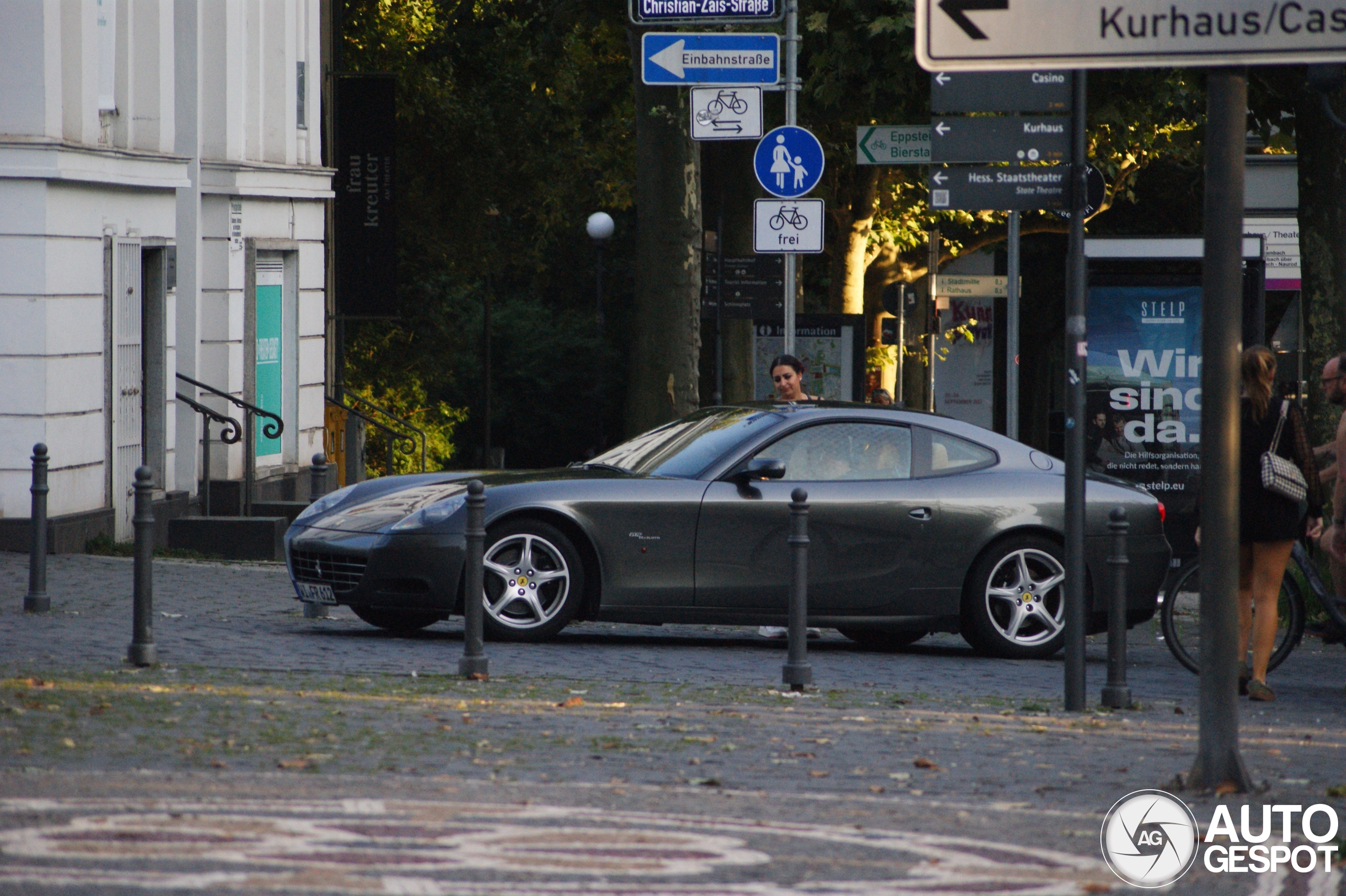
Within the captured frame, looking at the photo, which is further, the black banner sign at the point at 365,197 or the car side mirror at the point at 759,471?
the black banner sign at the point at 365,197

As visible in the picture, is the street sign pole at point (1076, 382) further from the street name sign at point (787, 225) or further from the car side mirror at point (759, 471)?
the street name sign at point (787, 225)

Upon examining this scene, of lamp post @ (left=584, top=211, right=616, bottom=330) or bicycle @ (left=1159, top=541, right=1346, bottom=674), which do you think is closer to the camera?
bicycle @ (left=1159, top=541, right=1346, bottom=674)

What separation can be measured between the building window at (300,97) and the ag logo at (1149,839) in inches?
779

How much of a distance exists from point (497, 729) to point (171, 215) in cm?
1284

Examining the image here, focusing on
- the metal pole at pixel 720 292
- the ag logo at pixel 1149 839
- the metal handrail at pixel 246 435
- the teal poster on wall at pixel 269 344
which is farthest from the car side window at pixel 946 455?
the teal poster on wall at pixel 269 344

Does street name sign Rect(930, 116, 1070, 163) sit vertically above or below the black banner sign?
below

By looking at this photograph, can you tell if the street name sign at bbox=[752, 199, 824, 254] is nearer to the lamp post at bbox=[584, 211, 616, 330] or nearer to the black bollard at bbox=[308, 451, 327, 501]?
the black bollard at bbox=[308, 451, 327, 501]

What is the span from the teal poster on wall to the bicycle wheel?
1401cm

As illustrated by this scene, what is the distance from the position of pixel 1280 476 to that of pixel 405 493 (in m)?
4.76

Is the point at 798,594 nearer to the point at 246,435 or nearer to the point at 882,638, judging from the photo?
the point at 882,638

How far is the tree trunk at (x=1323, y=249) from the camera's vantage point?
1479cm

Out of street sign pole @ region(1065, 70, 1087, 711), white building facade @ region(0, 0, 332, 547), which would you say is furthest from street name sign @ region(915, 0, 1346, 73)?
white building facade @ region(0, 0, 332, 547)

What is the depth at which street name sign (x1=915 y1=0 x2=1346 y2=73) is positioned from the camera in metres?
6.28

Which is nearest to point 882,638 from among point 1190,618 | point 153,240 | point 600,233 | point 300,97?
point 1190,618
